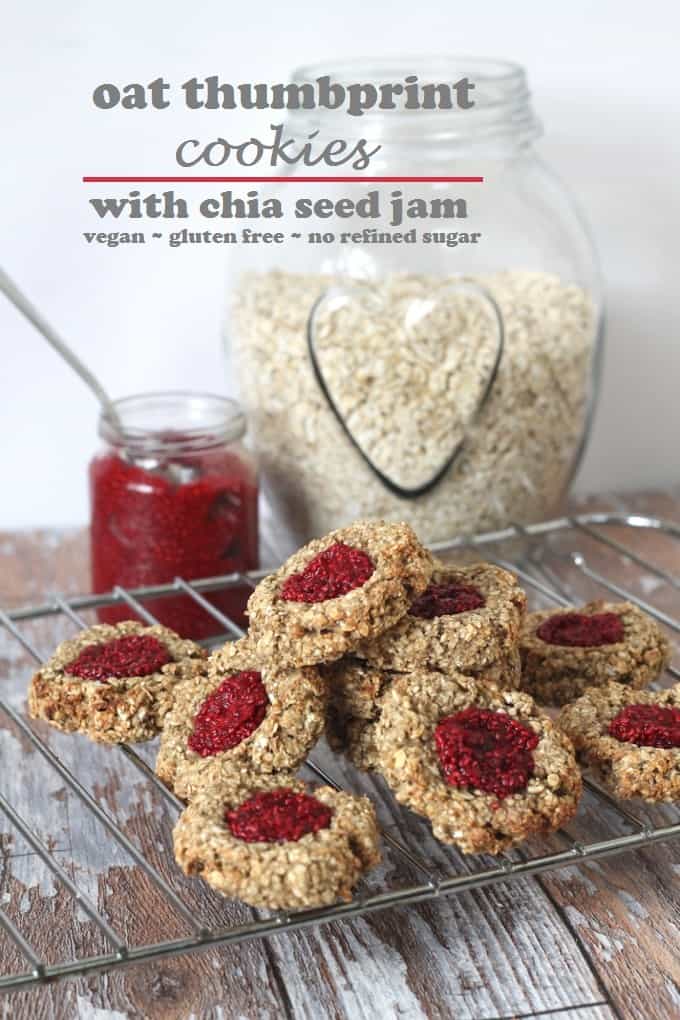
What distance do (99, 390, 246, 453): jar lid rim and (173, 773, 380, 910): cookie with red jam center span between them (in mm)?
507

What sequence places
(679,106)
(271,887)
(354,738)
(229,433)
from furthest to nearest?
(679,106), (229,433), (354,738), (271,887)

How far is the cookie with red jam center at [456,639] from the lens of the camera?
844mm

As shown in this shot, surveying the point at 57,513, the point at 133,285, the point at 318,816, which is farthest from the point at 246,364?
the point at 318,816

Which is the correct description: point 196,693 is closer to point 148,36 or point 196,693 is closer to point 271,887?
point 271,887

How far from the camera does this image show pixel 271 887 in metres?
0.71

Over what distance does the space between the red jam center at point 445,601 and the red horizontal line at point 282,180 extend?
0.51 meters

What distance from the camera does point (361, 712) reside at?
0.85 m

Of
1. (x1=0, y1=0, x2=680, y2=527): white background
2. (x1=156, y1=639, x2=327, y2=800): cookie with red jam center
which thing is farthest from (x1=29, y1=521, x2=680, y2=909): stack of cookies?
(x1=0, y1=0, x2=680, y2=527): white background

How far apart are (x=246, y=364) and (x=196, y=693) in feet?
1.72

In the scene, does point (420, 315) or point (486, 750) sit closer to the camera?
point (486, 750)

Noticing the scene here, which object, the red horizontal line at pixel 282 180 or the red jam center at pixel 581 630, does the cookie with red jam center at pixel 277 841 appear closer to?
the red jam center at pixel 581 630

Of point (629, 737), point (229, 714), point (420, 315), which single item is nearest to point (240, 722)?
point (229, 714)

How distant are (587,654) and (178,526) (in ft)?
1.41

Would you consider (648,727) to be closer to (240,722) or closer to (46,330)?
(240,722)
